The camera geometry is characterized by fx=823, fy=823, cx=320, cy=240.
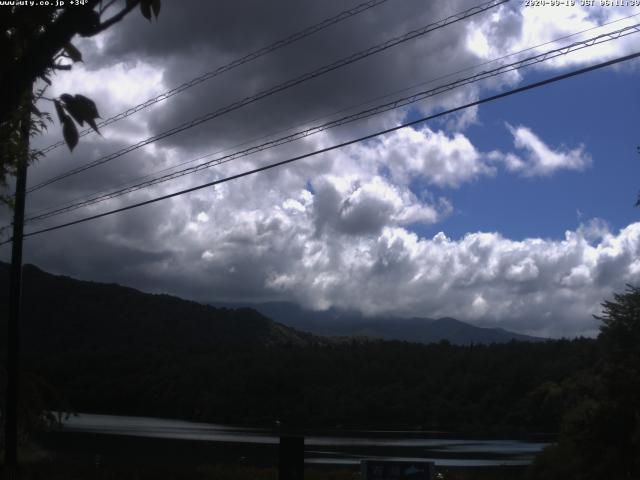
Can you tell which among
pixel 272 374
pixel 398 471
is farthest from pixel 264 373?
pixel 398 471

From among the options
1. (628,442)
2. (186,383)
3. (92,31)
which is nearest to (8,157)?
(92,31)

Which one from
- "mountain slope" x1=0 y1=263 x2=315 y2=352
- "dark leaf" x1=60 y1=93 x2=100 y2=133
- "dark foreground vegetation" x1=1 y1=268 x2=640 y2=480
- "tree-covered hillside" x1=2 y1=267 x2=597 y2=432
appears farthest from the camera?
"mountain slope" x1=0 y1=263 x2=315 y2=352

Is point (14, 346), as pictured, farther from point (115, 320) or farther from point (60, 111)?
point (115, 320)

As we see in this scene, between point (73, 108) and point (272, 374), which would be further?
point (272, 374)

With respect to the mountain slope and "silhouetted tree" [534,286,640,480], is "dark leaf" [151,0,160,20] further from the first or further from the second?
the mountain slope

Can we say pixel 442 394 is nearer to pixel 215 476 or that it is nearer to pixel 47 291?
pixel 47 291

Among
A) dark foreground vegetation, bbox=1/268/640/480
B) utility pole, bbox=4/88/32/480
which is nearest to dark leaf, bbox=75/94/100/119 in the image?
utility pole, bbox=4/88/32/480

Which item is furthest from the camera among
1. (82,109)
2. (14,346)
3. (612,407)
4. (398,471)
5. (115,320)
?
(115,320)

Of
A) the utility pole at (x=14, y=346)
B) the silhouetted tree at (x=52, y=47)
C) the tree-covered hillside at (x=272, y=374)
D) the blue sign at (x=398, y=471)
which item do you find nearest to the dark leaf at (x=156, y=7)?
the silhouetted tree at (x=52, y=47)

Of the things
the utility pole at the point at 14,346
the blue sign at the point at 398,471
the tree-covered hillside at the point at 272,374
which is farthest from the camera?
the tree-covered hillside at the point at 272,374

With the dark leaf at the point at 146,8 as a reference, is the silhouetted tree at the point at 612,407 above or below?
below

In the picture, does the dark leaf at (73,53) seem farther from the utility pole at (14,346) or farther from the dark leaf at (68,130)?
the utility pole at (14,346)

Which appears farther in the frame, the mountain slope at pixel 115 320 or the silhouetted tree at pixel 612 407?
the mountain slope at pixel 115 320

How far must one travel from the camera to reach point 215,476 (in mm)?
23031
